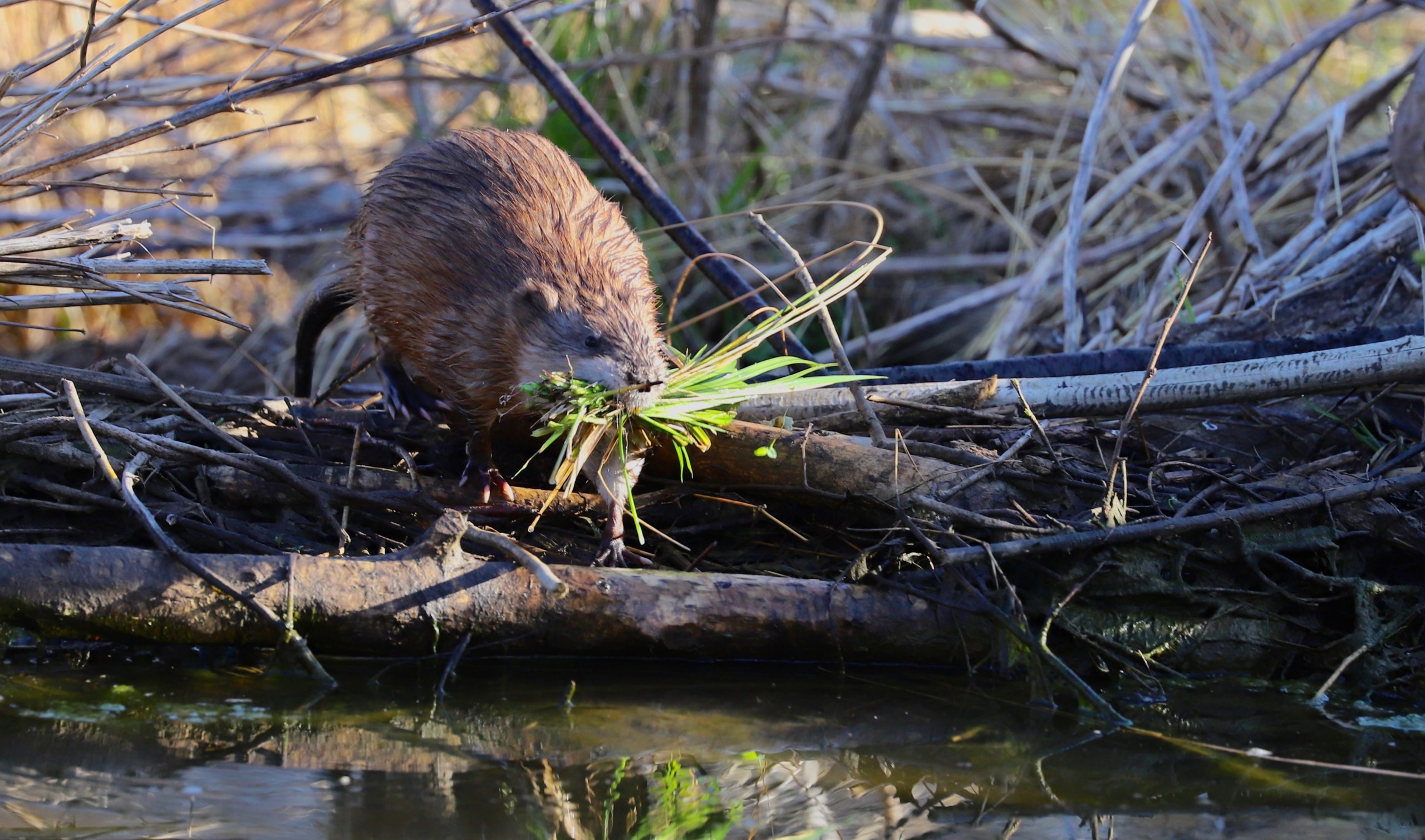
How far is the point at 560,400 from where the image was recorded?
104 inches

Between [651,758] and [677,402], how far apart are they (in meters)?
0.85

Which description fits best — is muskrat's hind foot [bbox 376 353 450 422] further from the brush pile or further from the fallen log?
the fallen log

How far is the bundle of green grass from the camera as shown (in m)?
2.59

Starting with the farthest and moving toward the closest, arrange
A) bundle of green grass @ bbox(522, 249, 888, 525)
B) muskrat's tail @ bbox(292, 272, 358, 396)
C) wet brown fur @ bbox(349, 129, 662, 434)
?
1. muskrat's tail @ bbox(292, 272, 358, 396)
2. wet brown fur @ bbox(349, 129, 662, 434)
3. bundle of green grass @ bbox(522, 249, 888, 525)

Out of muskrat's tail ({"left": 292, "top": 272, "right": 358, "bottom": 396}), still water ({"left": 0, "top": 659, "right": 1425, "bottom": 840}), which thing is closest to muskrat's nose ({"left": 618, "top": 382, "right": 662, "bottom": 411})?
still water ({"left": 0, "top": 659, "right": 1425, "bottom": 840})

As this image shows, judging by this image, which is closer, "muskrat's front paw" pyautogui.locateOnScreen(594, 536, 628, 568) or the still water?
the still water

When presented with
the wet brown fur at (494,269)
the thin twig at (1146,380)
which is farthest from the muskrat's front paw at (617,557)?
the thin twig at (1146,380)

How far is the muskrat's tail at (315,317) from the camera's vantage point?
3660 mm

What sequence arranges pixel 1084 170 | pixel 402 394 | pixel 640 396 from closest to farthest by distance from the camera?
pixel 640 396 → pixel 402 394 → pixel 1084 170

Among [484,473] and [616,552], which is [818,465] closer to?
[616,552]

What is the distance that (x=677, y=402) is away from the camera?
2.66 metres

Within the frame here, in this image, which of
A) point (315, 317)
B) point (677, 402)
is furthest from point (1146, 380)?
point (315, 317)

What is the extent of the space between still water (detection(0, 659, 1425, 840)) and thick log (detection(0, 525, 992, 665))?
70mm

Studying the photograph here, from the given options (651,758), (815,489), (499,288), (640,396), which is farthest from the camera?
(499,288)
